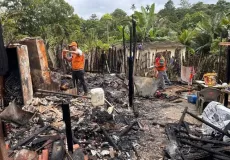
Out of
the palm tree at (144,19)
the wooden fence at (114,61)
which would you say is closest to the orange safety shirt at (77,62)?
the wooden fence at (114,61)

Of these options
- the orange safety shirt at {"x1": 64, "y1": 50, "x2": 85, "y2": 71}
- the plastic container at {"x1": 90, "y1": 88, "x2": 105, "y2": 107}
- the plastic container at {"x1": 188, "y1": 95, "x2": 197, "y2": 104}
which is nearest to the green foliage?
the orange safety shirt at {"x1": 64, "y1": 50, "x2": 85, "y2": 71}

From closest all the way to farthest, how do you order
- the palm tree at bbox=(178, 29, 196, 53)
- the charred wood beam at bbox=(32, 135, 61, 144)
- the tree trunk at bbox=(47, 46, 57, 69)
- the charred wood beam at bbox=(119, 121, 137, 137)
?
the charred wood beam at bbox=(32, 135, 61, 144) < the charred wood beam at bbox=(119, 121, 137, 137) < the tree trunk at bbox=(47, 46, 57, 69) < the palm tree at bbox=(178, 29, 196, 53)

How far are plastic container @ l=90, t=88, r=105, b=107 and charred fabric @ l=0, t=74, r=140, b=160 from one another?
0.21m

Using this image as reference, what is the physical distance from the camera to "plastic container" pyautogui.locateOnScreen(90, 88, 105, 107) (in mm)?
7512

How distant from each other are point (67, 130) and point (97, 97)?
324cm

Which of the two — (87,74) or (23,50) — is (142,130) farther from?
(87,74)

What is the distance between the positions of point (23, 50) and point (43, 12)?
11.3 metres

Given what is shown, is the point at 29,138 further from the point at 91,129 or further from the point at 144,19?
the point at 144,19

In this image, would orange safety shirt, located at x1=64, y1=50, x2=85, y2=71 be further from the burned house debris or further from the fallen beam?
the fallen beam

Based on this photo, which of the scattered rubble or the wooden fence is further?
the wooden fence

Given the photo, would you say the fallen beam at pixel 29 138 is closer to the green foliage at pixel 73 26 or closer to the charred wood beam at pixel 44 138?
the charred wood beam at pixel 44 138

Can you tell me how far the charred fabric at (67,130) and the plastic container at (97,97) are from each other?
0.21 metres

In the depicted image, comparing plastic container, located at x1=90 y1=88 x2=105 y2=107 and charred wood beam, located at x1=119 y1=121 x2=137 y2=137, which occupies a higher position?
plastic container, located at x1=90 y1=88 x2=105 y2=107

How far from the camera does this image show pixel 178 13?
139 feet
